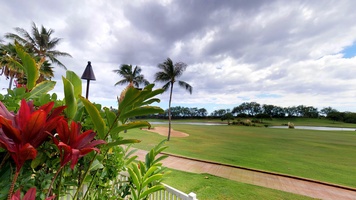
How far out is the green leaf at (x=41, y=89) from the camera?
43.9 inches

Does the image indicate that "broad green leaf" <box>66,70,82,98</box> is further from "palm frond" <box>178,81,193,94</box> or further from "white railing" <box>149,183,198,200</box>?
"palm frond" <box>178,81,193,94</box>

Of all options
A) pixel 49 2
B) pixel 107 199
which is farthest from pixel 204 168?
pixel 49 2

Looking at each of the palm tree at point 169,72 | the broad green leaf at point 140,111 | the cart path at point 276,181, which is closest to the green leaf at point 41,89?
the broad green leaf at point 140,111

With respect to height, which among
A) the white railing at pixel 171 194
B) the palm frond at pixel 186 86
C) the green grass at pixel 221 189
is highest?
the palm frond at pixel 186 86

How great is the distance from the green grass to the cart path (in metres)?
0.48

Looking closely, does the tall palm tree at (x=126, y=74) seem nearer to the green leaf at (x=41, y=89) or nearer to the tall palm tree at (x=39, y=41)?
the tall palm tree at (x=39, y=41)

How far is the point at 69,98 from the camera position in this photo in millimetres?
948

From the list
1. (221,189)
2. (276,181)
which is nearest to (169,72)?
(276,181)

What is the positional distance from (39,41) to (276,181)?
846 inches

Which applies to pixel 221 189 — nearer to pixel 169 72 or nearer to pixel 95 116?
pixel 95 116

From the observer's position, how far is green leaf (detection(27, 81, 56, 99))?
112 cm

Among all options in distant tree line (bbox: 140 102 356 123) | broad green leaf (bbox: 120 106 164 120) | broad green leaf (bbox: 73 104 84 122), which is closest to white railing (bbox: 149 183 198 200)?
broad green leaf (bbox: 120 106 164 120)

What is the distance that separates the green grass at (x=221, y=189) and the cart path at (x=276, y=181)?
1.58 feet

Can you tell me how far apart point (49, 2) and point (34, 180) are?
4.56 meters
